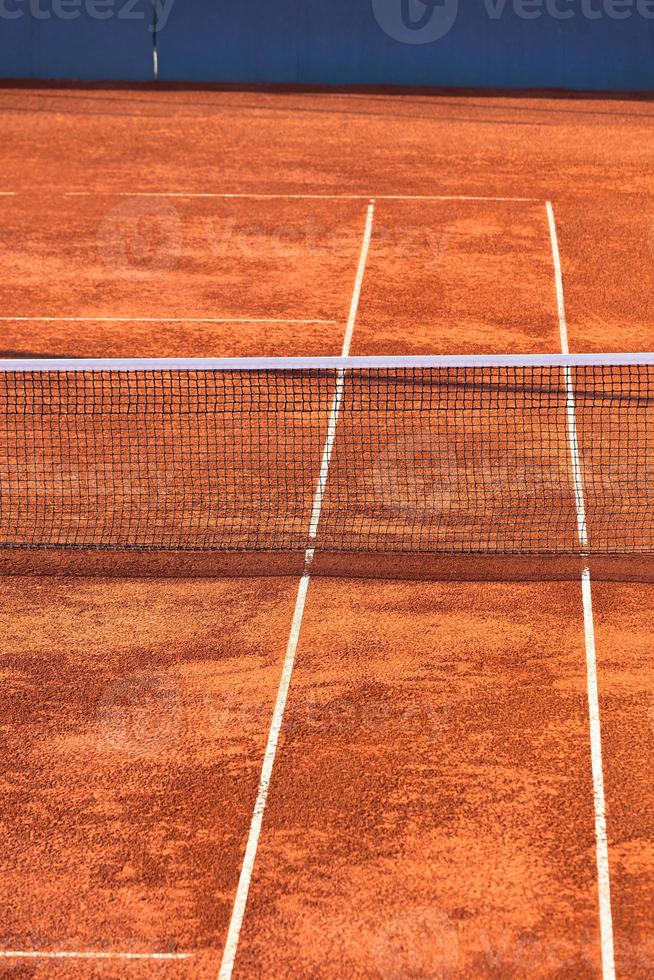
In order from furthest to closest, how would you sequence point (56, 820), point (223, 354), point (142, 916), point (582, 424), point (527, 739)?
1. point (223, 354)
2. point (582, 424)
3. point (527, 739)
4. point (56, 820)
5. point (142, 916)

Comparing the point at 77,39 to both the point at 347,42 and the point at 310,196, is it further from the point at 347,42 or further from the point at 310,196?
the point at 310,196

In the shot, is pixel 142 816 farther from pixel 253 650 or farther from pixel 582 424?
pixel 582 424

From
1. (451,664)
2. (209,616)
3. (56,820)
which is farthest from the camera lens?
(209,616)

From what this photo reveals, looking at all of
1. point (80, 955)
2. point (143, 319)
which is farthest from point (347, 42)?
point (80, 955)

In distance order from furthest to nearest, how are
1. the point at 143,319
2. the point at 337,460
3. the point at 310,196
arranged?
the point at 310,196, the point at 143,319, the point at 337,460

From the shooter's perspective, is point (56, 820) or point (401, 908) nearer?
point (401, 908)

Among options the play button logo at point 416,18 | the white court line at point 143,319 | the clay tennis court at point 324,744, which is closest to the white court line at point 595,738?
the clay tennis court at point 324,744

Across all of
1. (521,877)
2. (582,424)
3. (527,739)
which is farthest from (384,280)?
(521,877)

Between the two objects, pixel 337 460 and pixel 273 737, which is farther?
pixel 337 460
